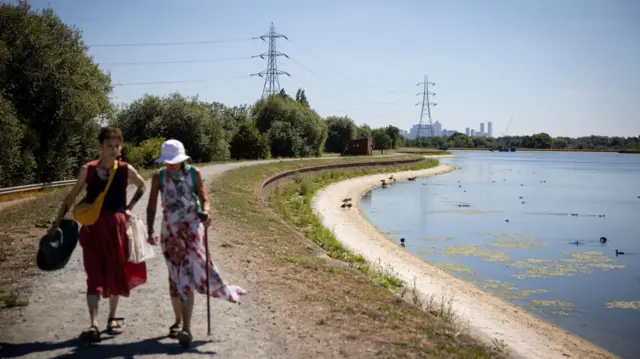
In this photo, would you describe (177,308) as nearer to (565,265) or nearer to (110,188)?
(110,188)

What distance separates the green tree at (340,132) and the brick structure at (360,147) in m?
5.46

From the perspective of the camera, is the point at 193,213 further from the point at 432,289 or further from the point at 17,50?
the point at 17,50

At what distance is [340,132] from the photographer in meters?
90.6

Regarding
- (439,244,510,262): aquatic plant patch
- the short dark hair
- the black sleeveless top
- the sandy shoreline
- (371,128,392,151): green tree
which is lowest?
(439,244,510,262): aquatic plant patch

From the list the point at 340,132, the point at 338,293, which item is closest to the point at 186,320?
the point at 338,293

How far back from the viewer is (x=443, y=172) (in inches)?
3118

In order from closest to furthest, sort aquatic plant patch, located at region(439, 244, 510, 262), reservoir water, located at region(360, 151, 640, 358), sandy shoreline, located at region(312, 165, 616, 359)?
sandy shoreline, located at region(312, 165, 616, 359) → reservoir water, located at region(360, 151, 640, 358) → aquatic plant patch, located at region(439, 244, 510, 262)

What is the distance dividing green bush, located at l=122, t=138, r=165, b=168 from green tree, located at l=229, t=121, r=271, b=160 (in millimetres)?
15556

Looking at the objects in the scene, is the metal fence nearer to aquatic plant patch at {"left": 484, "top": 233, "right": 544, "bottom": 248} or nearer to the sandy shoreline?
the sandy shoreline

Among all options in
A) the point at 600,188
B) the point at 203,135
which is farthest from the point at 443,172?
the point at 203,135

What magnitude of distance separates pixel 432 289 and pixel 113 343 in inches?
408

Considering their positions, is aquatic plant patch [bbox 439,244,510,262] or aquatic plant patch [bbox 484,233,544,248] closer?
aquatic plant patch [bbox 439,244,510,262]

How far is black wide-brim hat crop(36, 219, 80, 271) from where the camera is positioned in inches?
224

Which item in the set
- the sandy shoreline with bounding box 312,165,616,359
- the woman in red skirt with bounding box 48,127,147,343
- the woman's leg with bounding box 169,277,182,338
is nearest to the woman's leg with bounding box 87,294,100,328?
the woman in red skirt with bounding box 48,127,147,343
